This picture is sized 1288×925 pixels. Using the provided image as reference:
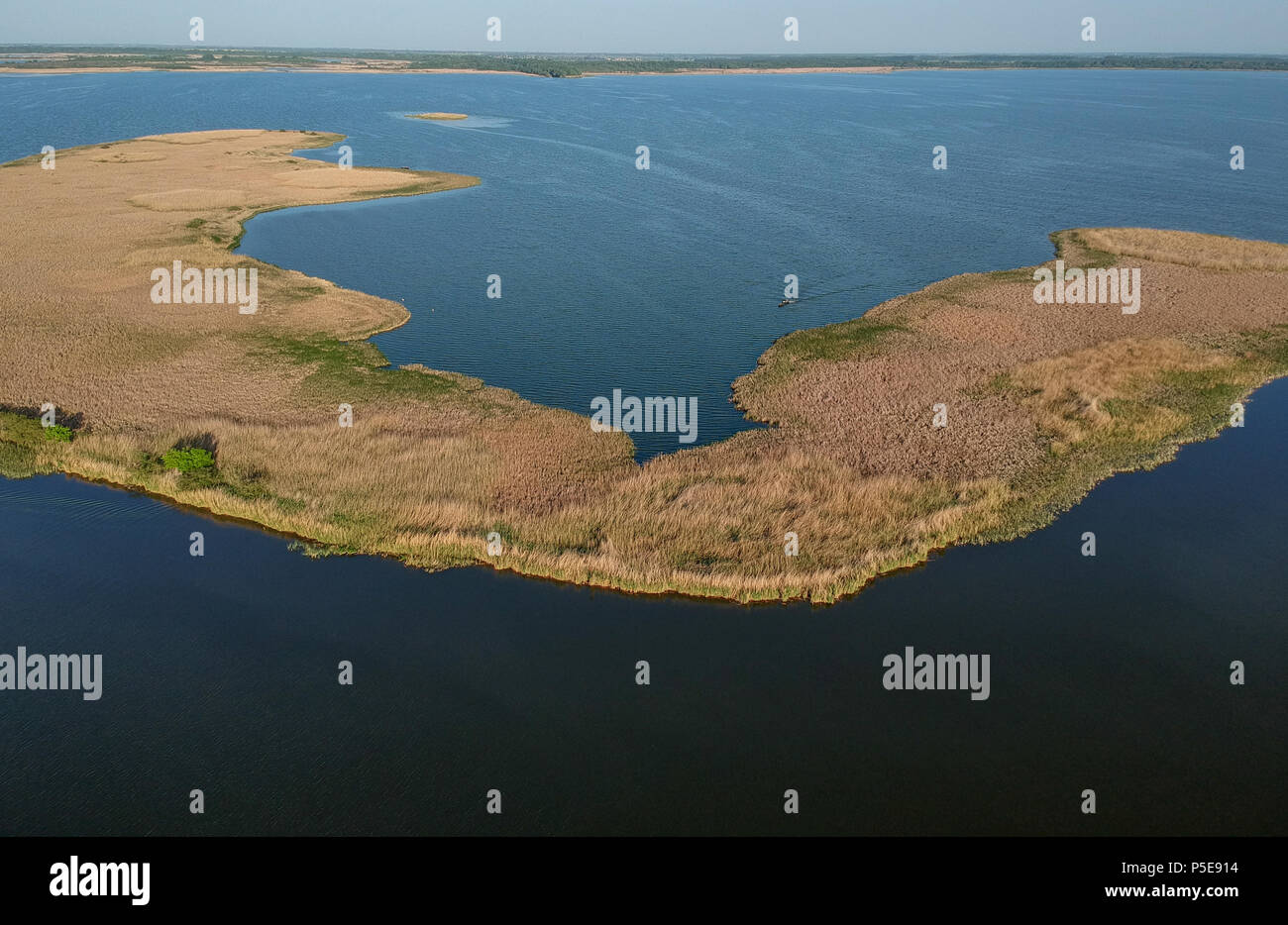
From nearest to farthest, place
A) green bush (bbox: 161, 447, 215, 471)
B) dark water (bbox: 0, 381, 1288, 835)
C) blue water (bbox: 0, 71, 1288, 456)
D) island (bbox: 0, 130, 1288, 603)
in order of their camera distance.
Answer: dark water (bbox: 0, 381, 1288, 835), island (bbox: 0, 130, 1288, 603), green bush (bbox: 161, 447, 215, 471), blue water (bbox: 0, 71, 1288, 456)

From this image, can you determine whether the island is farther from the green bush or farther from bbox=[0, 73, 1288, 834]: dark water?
bbox=[0, 73, 1288, 834]: dark water

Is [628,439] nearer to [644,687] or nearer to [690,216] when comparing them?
[644,687]

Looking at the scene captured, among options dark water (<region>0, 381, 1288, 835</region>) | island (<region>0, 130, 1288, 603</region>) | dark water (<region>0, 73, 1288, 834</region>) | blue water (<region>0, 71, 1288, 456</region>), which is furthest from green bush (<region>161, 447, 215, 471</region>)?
blue water (<region>0, 71, 1288, 456</region>)

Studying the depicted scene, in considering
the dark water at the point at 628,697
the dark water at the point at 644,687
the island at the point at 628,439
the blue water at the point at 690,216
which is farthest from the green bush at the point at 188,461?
the blue water at the point at 690,216

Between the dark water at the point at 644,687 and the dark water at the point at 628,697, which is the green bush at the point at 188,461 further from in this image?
the dark water at the point at 628,697

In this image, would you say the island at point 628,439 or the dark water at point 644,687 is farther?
the island at point 628,439

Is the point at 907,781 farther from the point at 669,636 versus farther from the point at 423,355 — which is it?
the point at 423,355

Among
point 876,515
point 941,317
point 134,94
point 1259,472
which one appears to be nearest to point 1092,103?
point 941,317
